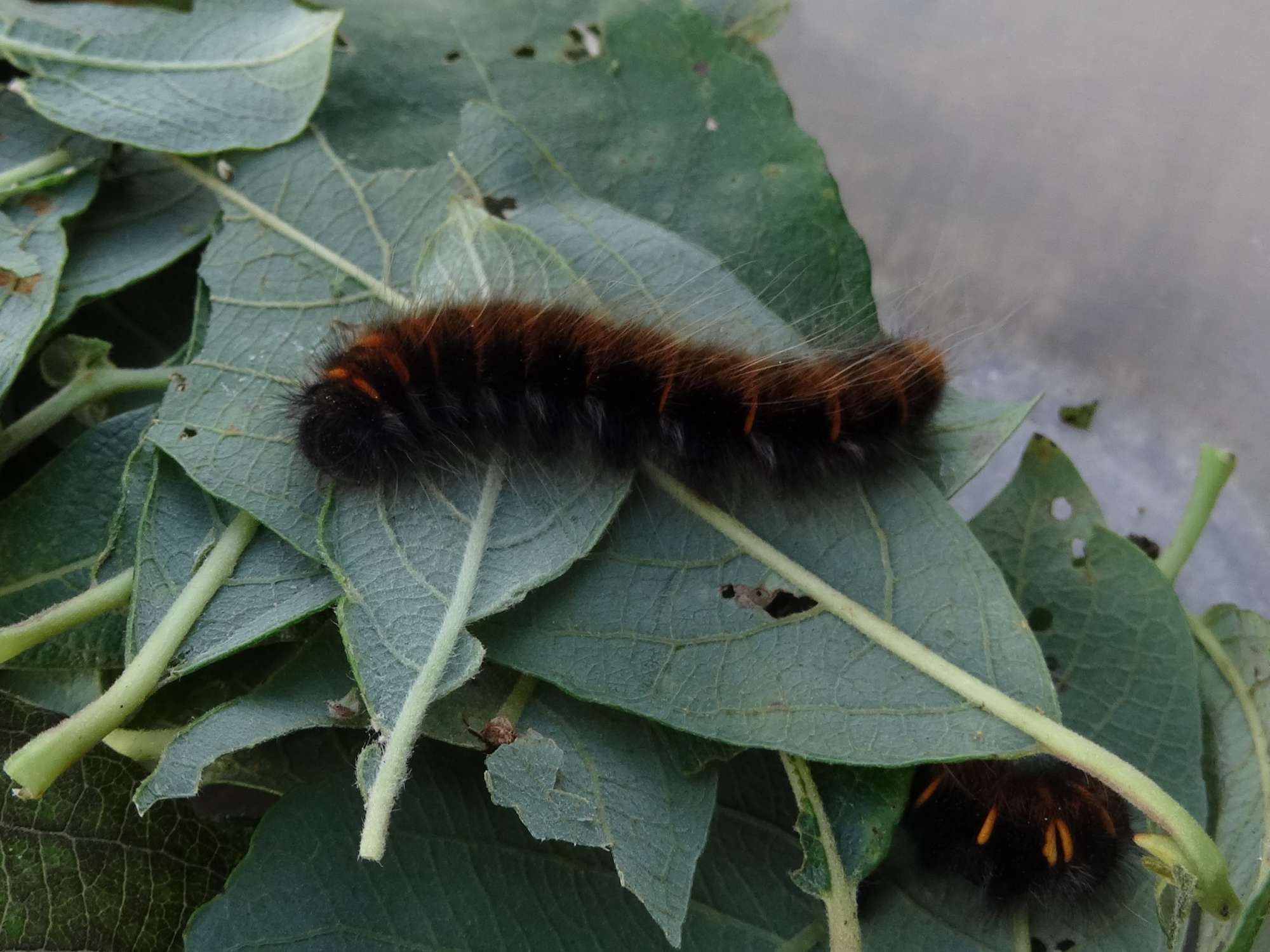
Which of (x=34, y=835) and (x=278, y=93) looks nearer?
(x=34, y=835)

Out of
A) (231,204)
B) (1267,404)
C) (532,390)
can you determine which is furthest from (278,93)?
(1267,404)

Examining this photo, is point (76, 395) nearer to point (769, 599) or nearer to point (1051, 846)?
point (769, 599)

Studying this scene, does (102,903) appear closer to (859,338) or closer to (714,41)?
(859,338)

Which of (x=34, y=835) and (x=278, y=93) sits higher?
(x=278, y=93)

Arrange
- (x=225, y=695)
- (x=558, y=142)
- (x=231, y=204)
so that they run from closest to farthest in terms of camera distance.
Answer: (x=225, y=695) → (x=231, y=204) → (x=558, y=142)

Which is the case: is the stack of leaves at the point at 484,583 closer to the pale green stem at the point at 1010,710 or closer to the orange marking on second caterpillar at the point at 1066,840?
the pale green stem at the point at 1010,710

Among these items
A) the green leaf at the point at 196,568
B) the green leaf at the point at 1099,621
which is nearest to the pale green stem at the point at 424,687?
the green leaf at the point at 196,568

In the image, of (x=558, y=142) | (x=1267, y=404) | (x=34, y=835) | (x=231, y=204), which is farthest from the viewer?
(x=1267, y=404)

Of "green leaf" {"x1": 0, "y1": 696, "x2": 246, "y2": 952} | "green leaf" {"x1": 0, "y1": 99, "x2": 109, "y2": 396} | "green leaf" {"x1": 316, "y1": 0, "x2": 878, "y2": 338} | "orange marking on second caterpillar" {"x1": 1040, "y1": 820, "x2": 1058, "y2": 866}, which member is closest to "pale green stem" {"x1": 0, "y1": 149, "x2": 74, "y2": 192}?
"green leaf" {"x1": 0, "y1": 99, "x2": 109, "y2": 396}
